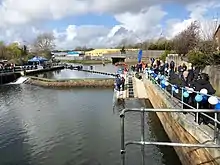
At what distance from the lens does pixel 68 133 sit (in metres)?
16.7

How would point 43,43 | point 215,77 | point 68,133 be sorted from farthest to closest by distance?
1. point 43,43
2. point 215,77
3. point 68,133

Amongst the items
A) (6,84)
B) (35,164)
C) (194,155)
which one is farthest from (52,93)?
(194,155)

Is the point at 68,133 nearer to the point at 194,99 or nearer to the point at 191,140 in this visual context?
the point at 194,99

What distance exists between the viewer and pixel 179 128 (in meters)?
11.8

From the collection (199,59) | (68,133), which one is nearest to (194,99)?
(68,133)

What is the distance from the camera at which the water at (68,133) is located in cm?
1288

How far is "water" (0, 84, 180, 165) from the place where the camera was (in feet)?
42.3

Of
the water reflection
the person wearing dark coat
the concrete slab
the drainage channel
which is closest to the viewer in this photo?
the person wearing dark coat

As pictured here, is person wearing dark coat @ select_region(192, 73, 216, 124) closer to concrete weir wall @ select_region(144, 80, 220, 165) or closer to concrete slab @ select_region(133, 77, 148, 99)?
concrete weir wall @ select_region(144, 80, 220, 165)

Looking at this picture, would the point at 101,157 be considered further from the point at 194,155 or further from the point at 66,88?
the point at 66,88

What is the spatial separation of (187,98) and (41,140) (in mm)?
7958

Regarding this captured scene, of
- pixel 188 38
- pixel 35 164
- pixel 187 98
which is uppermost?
pixel 188 38

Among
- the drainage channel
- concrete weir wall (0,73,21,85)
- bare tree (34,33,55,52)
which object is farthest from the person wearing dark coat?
bare tree (34,33,55,52)

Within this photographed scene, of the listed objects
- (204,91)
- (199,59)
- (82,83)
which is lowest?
(82,83)
